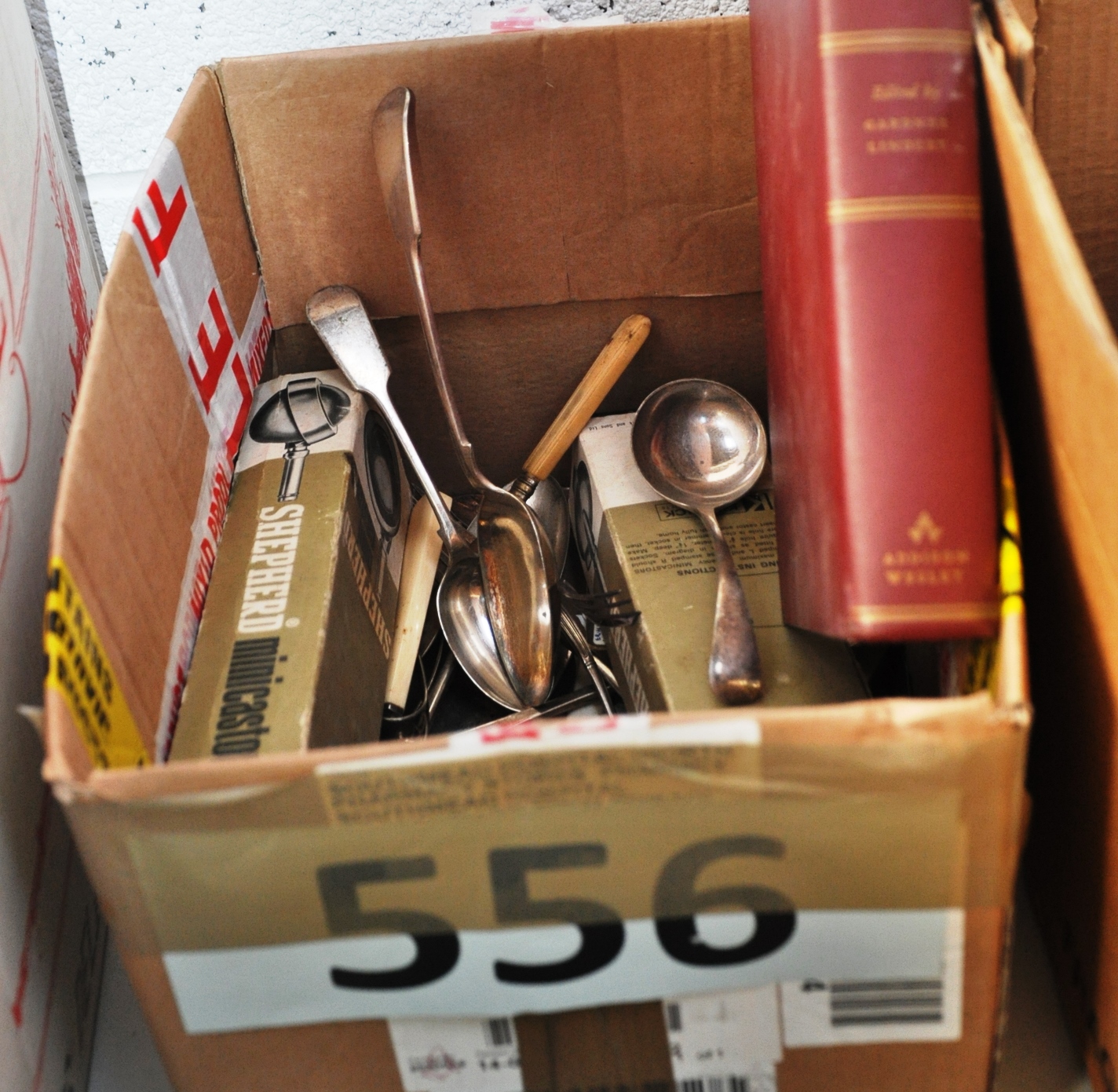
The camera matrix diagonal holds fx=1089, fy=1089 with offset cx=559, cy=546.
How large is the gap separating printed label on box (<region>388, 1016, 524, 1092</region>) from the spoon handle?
0.18 metres

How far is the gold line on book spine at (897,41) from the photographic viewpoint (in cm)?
44

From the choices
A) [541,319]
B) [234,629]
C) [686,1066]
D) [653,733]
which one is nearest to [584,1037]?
[686,1066]

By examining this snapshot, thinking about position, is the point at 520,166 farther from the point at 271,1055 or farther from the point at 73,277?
the point at 271,1055

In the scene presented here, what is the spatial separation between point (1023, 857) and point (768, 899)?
0.77ft

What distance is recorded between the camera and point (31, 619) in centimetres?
49

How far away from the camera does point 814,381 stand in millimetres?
475

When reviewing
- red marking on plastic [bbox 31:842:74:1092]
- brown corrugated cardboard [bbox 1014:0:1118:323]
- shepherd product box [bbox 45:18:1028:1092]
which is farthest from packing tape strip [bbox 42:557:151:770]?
brown corrugated cardboard [bbox 1014:0:1118:323]

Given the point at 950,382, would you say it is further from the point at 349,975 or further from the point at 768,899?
the point at 349,975

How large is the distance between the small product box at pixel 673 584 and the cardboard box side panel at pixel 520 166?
0.36 ft

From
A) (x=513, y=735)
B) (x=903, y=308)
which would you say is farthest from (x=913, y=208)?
(x=513, y=735)

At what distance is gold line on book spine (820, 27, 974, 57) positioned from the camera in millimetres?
439

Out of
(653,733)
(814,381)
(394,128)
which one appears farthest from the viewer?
(394,128)

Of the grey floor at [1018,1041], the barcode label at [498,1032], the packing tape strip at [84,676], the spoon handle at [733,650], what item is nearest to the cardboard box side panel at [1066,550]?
the grey floor at [1018,1041]

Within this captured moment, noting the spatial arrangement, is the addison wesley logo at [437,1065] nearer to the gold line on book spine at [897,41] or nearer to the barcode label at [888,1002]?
the barcode label at [888,1002]
